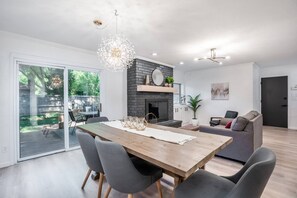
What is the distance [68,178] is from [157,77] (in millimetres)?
3631

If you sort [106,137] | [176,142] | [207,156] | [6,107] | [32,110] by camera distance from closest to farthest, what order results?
[207,156] → [176,142] → [106,137] → [6,107] → [32,110]

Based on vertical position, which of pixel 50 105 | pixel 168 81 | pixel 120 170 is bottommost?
pixel 120 170

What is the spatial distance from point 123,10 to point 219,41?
220 cm

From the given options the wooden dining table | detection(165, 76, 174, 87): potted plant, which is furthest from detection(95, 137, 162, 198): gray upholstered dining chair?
detection(165, 76, 174, 87): potted plant

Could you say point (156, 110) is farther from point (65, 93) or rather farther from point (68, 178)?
point (68, 178)

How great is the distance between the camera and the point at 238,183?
0.92 meters

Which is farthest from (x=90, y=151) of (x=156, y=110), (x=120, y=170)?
(x=156, y=110)

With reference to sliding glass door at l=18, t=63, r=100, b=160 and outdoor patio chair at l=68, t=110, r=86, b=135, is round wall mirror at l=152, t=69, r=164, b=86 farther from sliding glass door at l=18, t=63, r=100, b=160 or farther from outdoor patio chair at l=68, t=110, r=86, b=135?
outdoor patio chair at l=68, t=110, r=86, b=135

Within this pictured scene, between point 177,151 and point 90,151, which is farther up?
point 177,151

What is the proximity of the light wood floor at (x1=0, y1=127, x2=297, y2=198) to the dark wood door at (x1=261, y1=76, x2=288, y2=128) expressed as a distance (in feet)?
10.6

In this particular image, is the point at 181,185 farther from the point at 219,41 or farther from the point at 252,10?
the point at 219,41

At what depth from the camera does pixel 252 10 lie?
2033 mm

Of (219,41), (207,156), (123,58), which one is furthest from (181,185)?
(219,41)

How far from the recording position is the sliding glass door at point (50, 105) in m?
2.99
